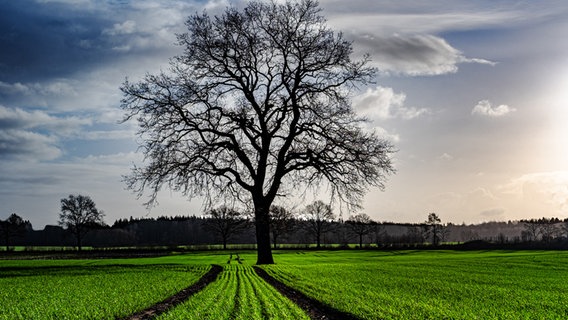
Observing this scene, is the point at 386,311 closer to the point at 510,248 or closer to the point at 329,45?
the point at 329,45

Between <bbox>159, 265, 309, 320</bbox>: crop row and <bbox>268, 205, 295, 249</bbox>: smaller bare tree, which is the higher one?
<bbox>268, 205, 295, 249</bbox>: smaller bare tree

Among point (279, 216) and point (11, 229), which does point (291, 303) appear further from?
point (11, 229)

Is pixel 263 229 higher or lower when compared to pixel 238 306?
higher

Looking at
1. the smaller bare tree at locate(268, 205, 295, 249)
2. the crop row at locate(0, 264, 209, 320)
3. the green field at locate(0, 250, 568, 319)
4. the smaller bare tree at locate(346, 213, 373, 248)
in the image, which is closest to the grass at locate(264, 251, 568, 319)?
the green field at locate(0, 250, 568, 319)

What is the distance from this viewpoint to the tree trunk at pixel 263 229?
Result: 40562mm

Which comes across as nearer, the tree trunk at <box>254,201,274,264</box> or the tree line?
the tree trunk at <box>254,201,274,264</box>

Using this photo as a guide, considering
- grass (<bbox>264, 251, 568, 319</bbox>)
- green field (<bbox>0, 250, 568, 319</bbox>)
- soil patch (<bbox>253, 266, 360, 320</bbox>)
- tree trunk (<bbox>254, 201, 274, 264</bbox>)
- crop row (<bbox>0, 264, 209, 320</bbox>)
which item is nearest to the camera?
grass (<bbox>264, 251, 568, 319</bbox>)

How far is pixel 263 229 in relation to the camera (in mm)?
41500

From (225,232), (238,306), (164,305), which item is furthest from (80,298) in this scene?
(225,232)

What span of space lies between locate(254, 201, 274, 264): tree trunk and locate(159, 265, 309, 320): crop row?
1770 cm

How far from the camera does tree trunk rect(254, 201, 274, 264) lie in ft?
133

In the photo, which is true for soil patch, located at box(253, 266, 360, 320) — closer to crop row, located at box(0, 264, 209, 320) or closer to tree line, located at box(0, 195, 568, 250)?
crop row, located at box(0, 264, 209, 320)

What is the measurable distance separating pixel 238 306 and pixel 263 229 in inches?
963

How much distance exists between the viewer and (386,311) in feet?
49.9
